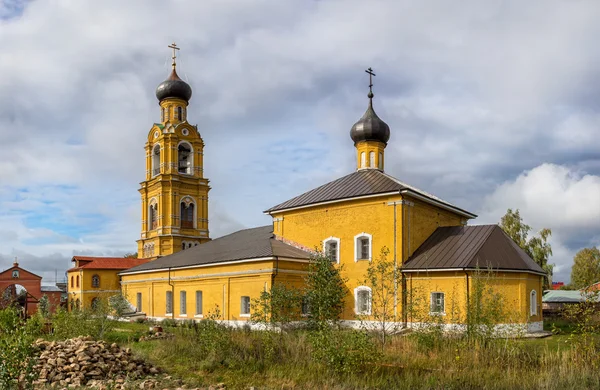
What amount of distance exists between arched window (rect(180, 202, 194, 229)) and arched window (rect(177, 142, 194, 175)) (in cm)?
281

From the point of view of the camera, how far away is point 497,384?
10875 mm

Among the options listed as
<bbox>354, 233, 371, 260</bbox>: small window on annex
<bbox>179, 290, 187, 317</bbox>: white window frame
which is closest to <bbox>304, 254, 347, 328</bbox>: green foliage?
<bbox>354, 233, 371, 260</bbox>: small window on annex

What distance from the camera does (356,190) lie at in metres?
25.1

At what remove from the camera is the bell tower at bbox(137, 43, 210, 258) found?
42.9 m

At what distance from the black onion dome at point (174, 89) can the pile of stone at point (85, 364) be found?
33.6m

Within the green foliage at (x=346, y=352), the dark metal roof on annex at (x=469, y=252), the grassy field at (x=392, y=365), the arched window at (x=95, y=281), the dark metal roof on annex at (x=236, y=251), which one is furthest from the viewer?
the arched window at (x=95, y=281)

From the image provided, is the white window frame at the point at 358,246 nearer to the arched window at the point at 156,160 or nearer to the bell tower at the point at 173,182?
the bell tower at the point at 173,182

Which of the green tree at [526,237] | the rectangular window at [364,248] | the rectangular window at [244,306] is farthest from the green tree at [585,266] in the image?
the rectangular window at [244,306]

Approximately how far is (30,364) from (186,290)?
20013 mm

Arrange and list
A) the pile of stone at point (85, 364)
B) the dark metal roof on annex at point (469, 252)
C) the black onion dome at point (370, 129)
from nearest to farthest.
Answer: the pile of stone at point (85, 364) < the dark metal roof on annex at point (469, 252) < the black onion dome at point (370, 129)

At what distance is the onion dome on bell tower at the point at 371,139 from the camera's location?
28.7m

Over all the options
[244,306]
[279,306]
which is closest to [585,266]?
[244,306]

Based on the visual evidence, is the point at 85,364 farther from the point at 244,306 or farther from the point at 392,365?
the point at 244,306

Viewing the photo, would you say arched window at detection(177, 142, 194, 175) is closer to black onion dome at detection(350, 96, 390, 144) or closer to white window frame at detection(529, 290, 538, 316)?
black onion dome at detection(350, 96, 390, 144)
